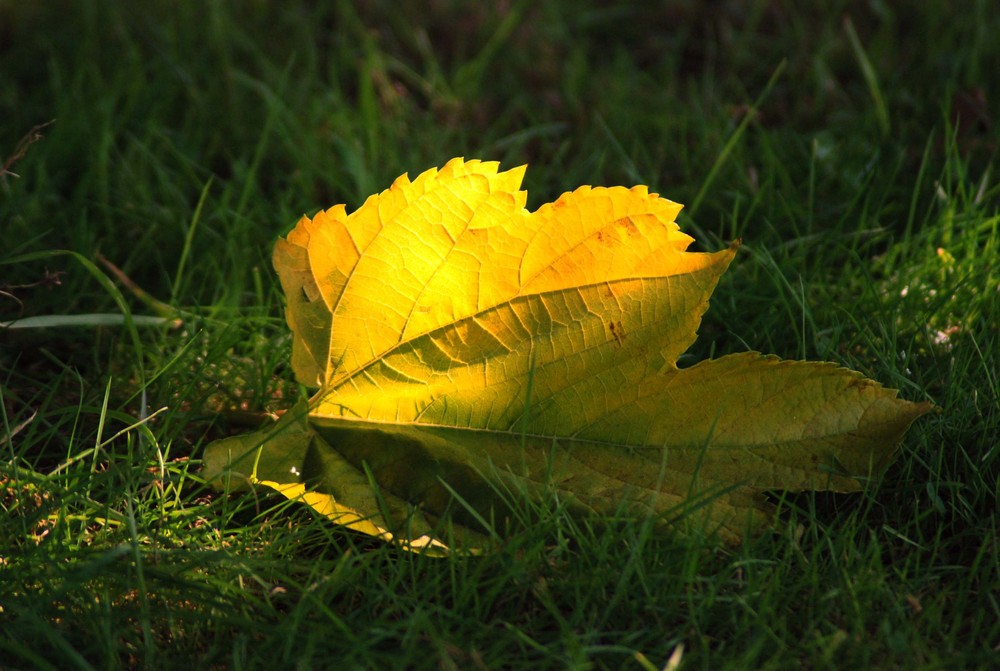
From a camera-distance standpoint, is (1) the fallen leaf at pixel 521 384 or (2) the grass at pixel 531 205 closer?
(2) the grass at pixel 531 205

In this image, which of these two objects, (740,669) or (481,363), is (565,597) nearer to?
(740,669)

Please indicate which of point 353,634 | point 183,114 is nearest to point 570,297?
point 353,634

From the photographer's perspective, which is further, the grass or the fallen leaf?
the fallen leaf

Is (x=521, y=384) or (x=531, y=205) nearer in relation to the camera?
(x=521, y=384)
